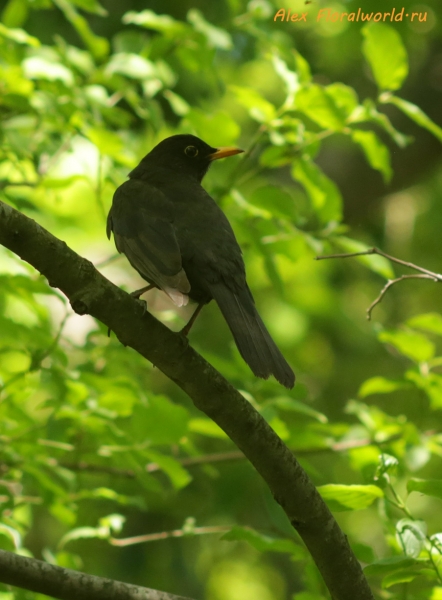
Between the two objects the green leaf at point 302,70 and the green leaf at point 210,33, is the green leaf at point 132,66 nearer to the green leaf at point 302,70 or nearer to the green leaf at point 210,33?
the green leaf at point 210,33

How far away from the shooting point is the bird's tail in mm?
3039

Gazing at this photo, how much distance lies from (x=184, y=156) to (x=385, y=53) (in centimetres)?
161

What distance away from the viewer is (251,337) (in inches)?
126

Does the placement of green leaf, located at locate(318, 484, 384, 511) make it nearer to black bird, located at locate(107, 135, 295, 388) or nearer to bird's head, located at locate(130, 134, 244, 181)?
black bird, located at locate(107, 135, 295, 388)

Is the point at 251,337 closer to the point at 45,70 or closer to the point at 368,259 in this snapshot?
the point at 368,259

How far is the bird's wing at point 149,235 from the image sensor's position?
338 cm

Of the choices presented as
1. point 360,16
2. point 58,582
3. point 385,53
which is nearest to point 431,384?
point 385,53

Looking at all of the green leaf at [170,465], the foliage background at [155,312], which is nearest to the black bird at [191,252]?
the foliage background at [155,312]

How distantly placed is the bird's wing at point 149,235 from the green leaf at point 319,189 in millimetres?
727

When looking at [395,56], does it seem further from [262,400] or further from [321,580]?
[321,580]

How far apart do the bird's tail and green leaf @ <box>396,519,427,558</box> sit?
749 mm

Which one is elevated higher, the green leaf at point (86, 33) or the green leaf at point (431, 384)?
the green leaf at point (86, 33)

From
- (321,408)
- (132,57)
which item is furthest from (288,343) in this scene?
(132,57)

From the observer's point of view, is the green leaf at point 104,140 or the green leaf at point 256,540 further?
the green leaf at point 104,140
